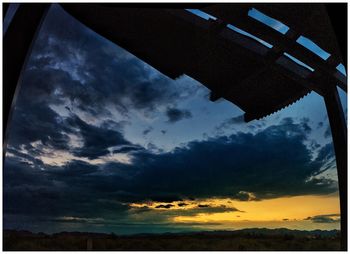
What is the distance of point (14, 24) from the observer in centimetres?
692

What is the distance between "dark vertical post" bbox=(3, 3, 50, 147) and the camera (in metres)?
6.88

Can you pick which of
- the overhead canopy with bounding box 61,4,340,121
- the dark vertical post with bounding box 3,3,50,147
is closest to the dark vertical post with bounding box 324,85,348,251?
the overhead canopy with bounding box 61,4,340,121

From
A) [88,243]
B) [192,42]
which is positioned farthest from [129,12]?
[88,243]

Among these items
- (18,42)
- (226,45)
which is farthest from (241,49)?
(18,42)

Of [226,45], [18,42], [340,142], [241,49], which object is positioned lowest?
[340,142]

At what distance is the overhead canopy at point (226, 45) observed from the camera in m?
11.8

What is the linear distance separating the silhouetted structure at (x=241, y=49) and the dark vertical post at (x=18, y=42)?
5.22m

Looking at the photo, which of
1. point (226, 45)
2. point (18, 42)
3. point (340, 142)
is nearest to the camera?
point (18, 42)

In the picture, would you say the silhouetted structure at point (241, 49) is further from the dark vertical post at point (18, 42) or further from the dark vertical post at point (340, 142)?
the dark vertical post at point (18, 42)

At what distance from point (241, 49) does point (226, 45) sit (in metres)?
0.58

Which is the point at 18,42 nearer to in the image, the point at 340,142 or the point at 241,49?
the point at 241,49

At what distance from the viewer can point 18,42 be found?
720 centimetres

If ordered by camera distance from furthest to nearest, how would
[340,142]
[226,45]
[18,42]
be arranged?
[340,142], [226,45], [18,42]

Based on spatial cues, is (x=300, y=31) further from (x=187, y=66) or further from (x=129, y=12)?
(x=129, y=12)
